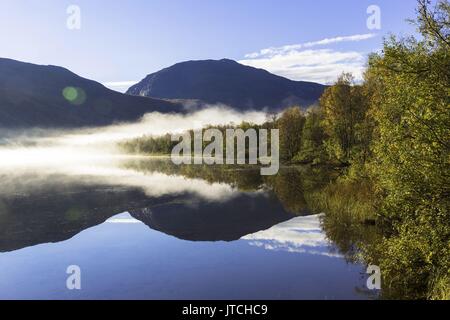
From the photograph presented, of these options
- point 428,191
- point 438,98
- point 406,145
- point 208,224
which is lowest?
point 208,224

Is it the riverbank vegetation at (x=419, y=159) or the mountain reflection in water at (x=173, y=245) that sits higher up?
the riverbank vegetation at (x=419, y=159)

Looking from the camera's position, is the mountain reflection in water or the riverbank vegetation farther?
the mountain reflection in water

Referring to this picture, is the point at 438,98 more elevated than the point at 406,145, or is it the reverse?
the point at 438,98

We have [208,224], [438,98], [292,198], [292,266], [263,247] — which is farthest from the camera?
[292,198]

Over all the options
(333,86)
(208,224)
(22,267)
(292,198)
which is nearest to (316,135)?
(333,86)

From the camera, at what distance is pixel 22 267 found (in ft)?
82.2

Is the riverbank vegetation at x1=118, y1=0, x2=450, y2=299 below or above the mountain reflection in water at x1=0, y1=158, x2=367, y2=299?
above

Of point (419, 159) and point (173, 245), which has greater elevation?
point (419, 159)

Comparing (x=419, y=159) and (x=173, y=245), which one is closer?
(x=419, y=159)

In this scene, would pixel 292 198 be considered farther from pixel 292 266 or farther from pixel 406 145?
pixel 406 145

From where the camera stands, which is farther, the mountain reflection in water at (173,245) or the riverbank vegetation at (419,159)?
the mountain reflection in water at (173,245)
